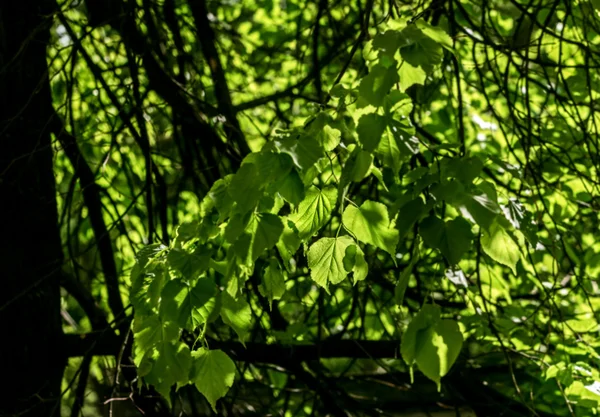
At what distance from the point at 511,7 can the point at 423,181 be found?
3835mm

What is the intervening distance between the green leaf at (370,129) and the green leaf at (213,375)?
1.85ft

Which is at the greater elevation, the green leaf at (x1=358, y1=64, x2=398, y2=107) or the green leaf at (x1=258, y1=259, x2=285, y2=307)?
the green leaf at (x1=358, y1=64, x2=398, y2=107)

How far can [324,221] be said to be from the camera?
1.63m

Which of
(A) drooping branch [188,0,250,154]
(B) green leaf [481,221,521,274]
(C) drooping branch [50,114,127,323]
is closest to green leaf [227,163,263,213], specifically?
(B) green leaf [481,221,521,274]

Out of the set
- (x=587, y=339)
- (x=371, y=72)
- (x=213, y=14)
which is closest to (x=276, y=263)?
(x=371, y=72)

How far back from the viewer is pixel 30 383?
3.27 meters

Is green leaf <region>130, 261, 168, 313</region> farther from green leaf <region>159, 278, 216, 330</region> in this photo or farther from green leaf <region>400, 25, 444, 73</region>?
green leaf <region>400, 25, 444, 73</region>

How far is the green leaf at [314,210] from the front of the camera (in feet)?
5.28

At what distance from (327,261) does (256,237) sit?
0.22 m

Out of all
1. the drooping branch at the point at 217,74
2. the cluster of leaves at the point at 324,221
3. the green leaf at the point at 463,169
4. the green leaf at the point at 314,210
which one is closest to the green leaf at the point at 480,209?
the cluster of leaves at the point at 324,221

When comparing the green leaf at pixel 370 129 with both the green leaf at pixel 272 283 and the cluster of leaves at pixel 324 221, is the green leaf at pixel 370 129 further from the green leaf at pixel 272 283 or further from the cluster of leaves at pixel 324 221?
the green leaf at pixel 272 283

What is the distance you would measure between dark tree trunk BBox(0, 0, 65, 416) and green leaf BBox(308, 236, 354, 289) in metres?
1.91

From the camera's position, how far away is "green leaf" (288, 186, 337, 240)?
1.61m

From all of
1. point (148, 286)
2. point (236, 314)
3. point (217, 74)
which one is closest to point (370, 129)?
point (236, 314)
